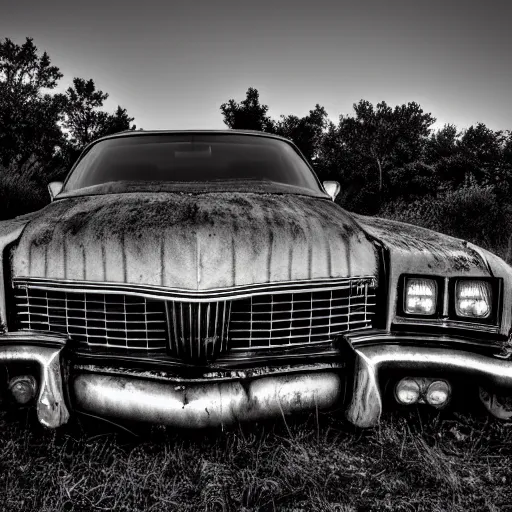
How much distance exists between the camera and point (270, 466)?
150 centimetres

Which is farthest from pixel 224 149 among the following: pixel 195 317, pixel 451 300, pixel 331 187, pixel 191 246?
pixel 451 300

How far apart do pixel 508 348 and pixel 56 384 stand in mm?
1595

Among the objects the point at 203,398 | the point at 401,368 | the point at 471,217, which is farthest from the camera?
the point at 471,217

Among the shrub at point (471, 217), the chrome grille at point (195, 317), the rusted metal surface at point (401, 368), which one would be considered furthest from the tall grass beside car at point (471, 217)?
the chrome grille at point (195, 317)

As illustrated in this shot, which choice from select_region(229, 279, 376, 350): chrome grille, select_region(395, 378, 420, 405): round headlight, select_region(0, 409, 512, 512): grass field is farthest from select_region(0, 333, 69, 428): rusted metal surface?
select_region(395, 378, 420, 405): round headlight

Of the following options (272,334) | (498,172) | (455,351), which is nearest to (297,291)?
(272,334)

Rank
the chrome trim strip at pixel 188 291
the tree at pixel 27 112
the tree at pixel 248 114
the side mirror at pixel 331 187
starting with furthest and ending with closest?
the tree at pixel 248 114 → the tree at pixel 27 112 → the side mirror at pixel 331 187 → the chrome trim strip at pixel 188 291

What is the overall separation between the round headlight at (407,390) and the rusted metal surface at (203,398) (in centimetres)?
22

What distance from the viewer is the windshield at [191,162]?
2.56 metres

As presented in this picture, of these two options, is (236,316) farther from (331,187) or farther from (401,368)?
(331,187)

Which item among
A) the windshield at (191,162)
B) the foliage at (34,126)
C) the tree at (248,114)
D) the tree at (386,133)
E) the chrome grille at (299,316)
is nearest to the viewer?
the chrome grille at (299,316)

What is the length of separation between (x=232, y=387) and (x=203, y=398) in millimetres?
99

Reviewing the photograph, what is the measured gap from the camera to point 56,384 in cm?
149

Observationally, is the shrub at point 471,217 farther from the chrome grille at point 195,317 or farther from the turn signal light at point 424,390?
the chrome grille at point 195,317
